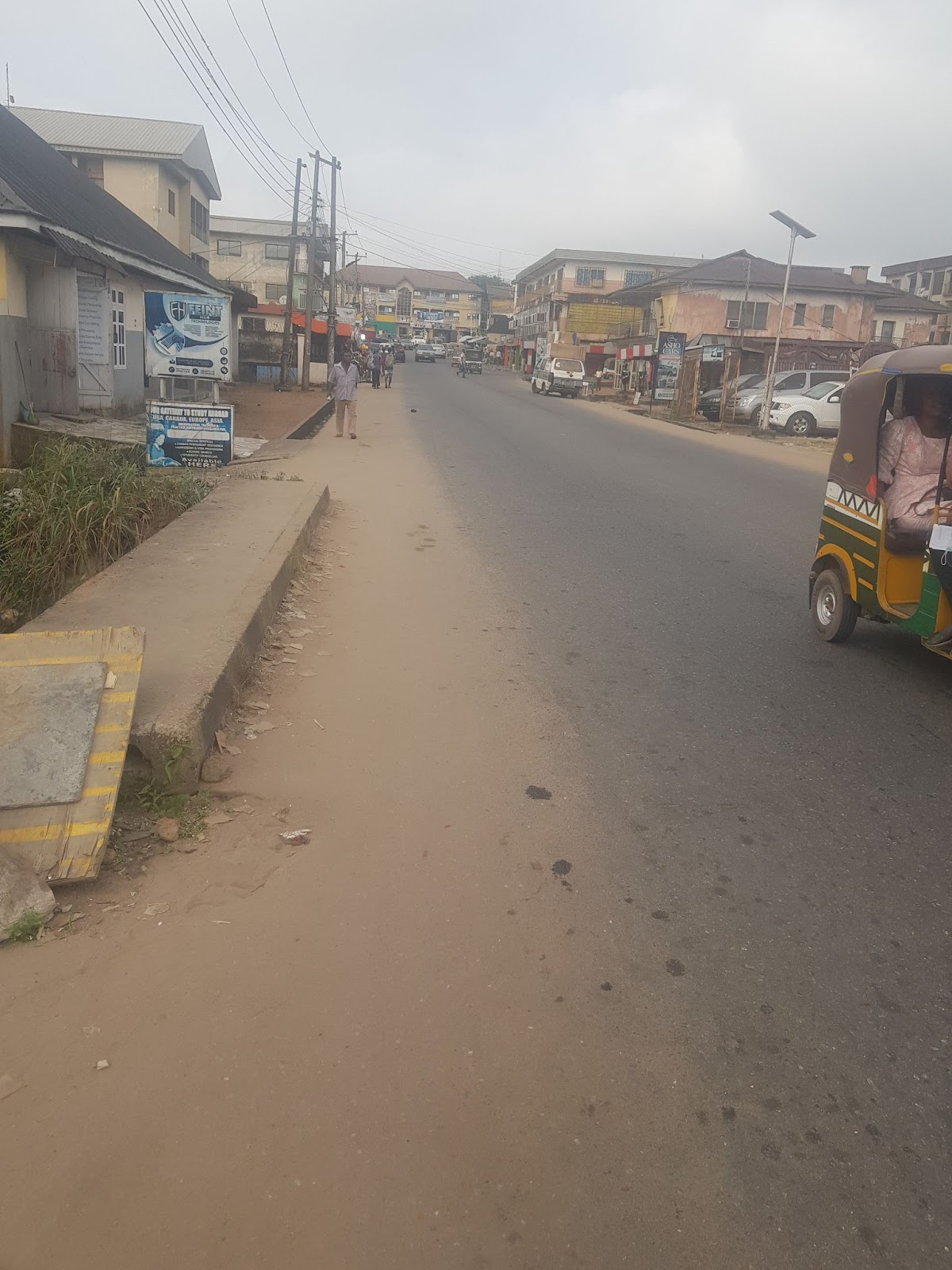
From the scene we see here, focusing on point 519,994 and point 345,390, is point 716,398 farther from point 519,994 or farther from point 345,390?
point 519,994

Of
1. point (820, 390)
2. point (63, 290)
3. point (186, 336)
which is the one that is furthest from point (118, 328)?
point (820, 390)

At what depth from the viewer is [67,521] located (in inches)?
321

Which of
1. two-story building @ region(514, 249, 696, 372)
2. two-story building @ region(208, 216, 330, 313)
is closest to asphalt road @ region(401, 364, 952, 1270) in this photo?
two-story building @ region(514, 249, 696, 372)

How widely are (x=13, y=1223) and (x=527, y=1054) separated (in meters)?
1.35

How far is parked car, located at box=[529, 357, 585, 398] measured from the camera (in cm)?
4359

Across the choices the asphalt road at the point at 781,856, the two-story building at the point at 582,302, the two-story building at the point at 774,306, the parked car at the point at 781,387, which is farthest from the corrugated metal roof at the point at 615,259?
the asphalt road at the point at 781,856

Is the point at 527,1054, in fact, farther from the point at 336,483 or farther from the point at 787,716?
the point at 336,483

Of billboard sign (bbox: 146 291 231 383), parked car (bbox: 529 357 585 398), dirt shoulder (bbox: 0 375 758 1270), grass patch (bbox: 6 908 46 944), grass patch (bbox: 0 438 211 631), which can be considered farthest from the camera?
parked car (bbox: 529 357 585 398)

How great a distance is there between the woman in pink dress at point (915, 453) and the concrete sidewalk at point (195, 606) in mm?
4126

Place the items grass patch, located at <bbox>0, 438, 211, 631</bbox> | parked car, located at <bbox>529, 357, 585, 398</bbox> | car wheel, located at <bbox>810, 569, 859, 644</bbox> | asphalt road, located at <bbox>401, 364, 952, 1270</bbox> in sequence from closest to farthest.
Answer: asphalt road, located at <bbox>401, 364, 952, 1270</bbox> → car wheel, located at <bbox>810, 569, 859, 644</bbox> → grass patch, located at <bbox>0, 438, 211, 631</bbox> → parked car, located at <bbox>529, 357, 585, 398</bbox>

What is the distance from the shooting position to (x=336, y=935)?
10.7 feet

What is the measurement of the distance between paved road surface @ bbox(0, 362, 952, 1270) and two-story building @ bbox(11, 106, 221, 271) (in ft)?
110

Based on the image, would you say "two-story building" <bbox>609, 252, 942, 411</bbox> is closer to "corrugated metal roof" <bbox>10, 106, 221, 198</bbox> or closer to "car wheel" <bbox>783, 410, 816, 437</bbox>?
"car wheel" <bbox>783, 410, 816, 437</bbox>

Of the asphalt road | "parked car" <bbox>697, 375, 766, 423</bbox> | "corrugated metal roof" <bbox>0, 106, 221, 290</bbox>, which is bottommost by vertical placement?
the asphalt road
